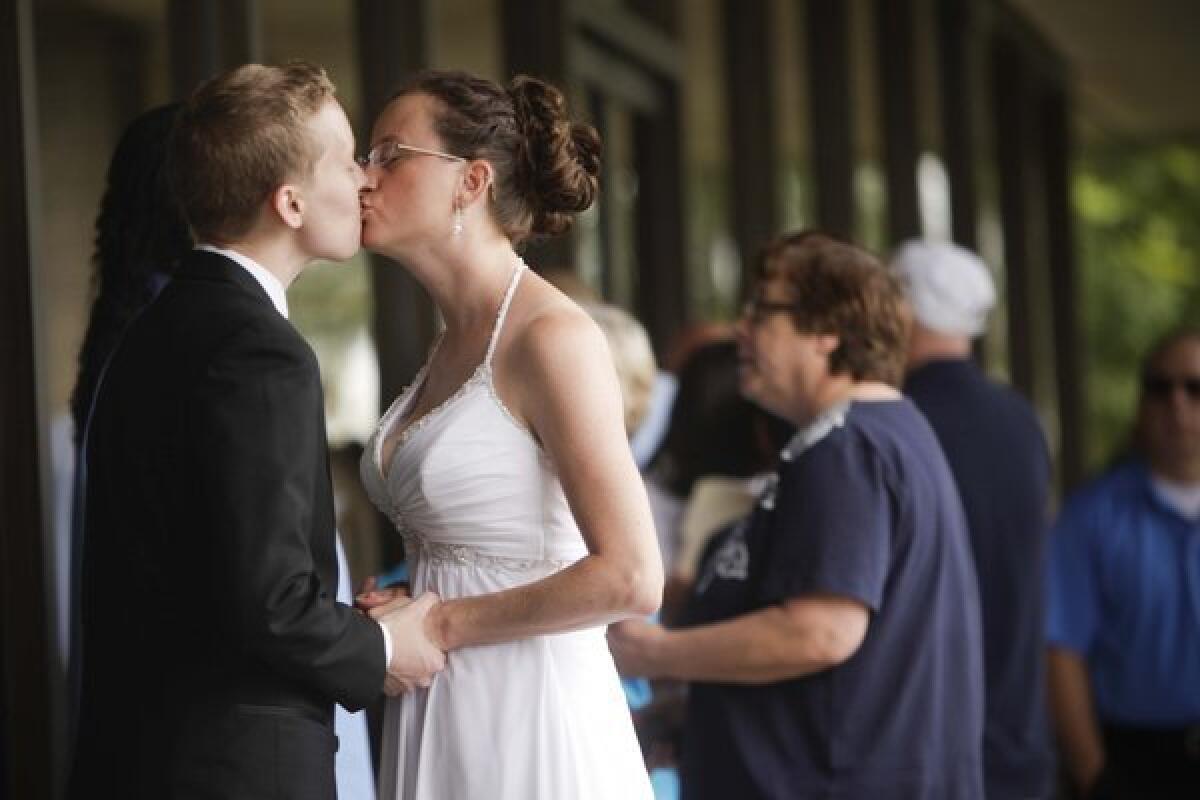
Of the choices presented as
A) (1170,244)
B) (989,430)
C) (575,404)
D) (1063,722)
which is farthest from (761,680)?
(1170,244)

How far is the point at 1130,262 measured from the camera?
17984 mm

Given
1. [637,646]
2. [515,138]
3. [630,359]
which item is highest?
[515,138]

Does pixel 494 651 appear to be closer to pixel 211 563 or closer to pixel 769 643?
pixel 211 563

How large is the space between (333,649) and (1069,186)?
1196 cm

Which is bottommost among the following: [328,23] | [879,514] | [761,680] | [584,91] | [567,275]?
[761,680]

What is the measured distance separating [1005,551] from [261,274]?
2138 millimetres

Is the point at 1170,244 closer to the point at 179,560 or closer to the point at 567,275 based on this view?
the point at 567,275

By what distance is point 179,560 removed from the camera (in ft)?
7.17

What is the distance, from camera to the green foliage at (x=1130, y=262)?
17.7 metres

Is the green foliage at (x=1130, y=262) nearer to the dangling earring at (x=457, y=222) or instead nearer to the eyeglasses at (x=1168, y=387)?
the eyeglasses at (x=1168, y=387)

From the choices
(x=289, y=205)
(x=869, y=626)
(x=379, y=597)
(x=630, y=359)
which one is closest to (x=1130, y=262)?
(x=630, y=359)

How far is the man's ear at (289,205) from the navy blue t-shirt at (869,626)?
3.59ft

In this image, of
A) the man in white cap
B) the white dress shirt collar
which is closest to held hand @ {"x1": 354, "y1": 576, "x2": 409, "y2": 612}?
the white dress shirt collar

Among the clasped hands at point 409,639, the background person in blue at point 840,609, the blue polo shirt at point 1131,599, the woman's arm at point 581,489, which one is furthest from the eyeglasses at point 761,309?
the blue polo shirt at point 1131,599
